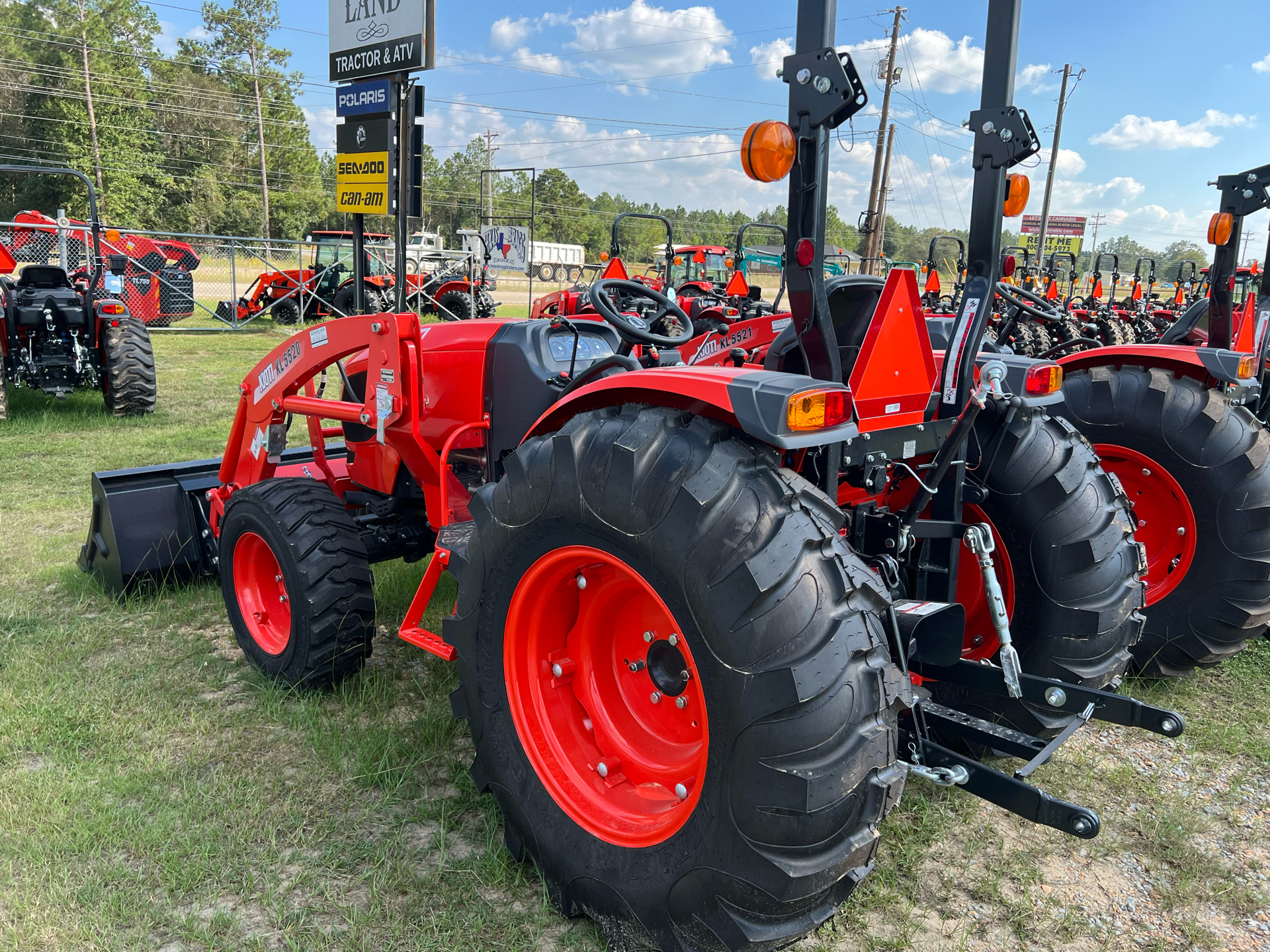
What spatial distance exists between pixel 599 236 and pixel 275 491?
6641cm

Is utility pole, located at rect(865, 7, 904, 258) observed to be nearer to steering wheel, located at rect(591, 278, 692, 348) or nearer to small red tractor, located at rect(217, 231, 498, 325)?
small red tractor, located at rect(217, 231, 498, 325)

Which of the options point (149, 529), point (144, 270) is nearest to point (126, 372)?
point (149, 529)

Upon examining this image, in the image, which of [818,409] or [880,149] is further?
[880,149]

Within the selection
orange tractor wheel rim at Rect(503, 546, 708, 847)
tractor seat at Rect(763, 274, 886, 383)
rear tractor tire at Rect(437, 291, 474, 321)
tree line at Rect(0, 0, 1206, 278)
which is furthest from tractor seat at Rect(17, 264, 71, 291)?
tree line at Rect(0, 0, 1206, 278)

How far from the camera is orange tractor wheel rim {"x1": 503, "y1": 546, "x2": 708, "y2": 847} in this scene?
223 centimetres

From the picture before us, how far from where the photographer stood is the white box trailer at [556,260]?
51625 millimetres

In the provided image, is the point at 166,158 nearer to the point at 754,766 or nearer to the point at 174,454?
the point at 174,454

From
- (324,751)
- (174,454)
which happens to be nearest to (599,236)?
(174,454)

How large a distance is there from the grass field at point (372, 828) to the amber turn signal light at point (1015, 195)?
1821 millimetres

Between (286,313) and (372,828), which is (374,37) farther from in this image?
(286,313)

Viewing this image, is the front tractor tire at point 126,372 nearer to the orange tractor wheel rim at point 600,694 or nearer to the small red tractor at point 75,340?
the small red tractor at point 75,340

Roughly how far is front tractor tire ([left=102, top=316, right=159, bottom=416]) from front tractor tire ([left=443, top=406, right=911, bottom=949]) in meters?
7.52

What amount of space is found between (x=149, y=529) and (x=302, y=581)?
1.48 metres

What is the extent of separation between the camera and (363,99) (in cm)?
587
